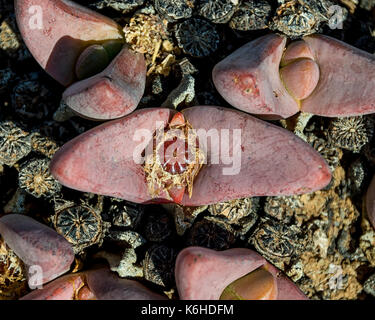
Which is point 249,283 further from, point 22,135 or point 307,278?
point 22,135

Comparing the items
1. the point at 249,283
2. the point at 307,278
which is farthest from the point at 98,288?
the point at 307,278

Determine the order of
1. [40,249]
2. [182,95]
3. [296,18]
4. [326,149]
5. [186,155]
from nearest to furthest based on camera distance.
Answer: [40,249] → [186,155] → [182,95] → [296,18] → [326,149]

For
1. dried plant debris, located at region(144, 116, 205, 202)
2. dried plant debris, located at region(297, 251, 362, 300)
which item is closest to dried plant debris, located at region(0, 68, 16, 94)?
dried plant debris, located at region(144, 116, 205, 202)

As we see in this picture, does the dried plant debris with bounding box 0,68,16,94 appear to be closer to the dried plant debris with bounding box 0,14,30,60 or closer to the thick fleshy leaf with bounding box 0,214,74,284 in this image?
the dried plant debris with bounding box 0,14,30,60

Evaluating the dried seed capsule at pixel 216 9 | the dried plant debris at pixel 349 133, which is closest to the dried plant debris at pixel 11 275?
the dried seed capsule at pixel 216 9

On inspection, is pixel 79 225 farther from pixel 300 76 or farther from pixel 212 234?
pixel 300 76

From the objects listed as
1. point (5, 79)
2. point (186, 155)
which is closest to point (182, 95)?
point (186, 155)
